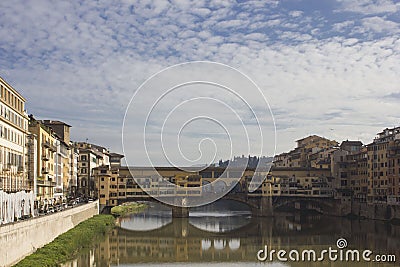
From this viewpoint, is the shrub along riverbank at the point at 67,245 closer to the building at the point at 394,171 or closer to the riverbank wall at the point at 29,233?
the riverbank wall at the point at 29,233

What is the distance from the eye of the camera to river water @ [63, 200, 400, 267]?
92.9ft

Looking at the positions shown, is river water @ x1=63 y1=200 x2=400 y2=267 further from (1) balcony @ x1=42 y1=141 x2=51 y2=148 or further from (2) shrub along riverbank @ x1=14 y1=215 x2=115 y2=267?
(1) balcony @ x1=42 y1=141 x2=51 y2=148

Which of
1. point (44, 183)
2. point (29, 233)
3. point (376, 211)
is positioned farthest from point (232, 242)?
point (376, 211)

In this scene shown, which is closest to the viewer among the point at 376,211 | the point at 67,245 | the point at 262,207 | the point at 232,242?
the point at 67,245

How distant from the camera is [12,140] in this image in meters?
28.8

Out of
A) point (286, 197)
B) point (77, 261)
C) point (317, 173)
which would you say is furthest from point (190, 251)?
point (317, 173)

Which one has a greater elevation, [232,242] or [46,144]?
[46,144]

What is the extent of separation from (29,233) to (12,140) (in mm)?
7713

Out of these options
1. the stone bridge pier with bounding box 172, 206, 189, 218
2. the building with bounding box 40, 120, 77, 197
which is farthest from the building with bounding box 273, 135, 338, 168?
the building with bounding box 40, 120, 77, 197

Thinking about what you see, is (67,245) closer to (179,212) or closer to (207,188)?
(179,212)

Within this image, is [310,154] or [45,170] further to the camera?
[310,154]

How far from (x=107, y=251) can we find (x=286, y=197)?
31594 mm

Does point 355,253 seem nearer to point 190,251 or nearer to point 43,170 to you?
point 190,251

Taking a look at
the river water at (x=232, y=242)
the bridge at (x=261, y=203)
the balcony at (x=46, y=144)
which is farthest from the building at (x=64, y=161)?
the river water at (x=232, y=242)
